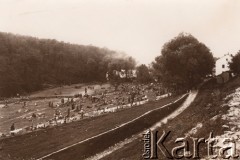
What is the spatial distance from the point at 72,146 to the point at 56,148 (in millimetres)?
1245

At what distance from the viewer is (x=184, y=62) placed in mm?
38031

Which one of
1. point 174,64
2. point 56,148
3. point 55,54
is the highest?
point 55,54

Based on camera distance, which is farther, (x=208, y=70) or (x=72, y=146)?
(x=208, y=70)

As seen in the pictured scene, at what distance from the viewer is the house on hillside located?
3750 cm

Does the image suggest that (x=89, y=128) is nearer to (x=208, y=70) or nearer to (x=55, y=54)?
(x=208, y=70)

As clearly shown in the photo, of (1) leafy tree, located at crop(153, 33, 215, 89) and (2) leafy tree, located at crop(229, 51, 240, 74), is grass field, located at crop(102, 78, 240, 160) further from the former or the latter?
(2) leafy tree, located at crop(229, 51, 240, 74)

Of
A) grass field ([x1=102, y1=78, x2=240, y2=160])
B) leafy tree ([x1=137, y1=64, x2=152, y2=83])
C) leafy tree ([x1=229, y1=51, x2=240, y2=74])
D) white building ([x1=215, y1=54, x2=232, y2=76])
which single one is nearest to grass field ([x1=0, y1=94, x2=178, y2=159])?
grass field ([x1=102, y1=78, x2=240, y2=160])

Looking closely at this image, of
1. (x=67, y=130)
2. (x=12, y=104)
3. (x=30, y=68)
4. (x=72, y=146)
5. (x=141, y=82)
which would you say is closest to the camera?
(x=72, y=146)

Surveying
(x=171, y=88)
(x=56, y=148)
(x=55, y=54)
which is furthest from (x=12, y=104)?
(x=55, y=54)

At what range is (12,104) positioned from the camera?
42094 millimetres

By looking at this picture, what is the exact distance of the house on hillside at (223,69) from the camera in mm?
37500

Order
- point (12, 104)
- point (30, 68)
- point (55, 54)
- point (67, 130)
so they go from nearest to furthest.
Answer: point (67, 130), point (12, 104), point (30, 68), point (55, 54)

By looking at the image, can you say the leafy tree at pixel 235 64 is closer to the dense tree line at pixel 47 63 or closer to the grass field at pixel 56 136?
the grass field at pixel 56 136

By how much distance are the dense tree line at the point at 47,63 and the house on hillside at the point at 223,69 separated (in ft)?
74.1
